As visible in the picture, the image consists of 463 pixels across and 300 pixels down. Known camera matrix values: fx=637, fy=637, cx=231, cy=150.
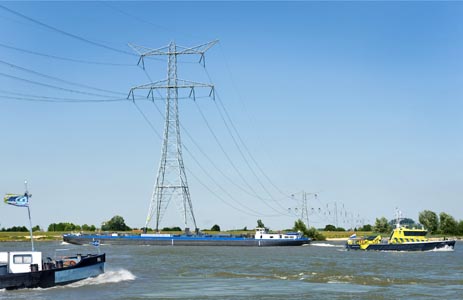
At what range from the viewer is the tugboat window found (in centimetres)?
5338

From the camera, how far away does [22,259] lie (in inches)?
2109

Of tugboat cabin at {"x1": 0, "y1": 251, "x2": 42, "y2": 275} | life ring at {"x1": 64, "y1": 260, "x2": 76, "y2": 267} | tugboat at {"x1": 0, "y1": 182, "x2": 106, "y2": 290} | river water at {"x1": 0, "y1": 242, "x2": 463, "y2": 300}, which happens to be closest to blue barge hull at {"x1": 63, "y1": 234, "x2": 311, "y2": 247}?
river water at {"x1": 0, "y1": 242, "x2": 463, "y2": 300}

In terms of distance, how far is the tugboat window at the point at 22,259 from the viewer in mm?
53375

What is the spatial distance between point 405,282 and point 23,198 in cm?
3547

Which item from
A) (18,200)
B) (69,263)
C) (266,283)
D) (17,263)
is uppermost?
(18,200)

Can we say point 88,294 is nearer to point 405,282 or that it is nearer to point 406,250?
point 405,282

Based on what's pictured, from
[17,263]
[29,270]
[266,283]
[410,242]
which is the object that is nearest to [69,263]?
[29,270]

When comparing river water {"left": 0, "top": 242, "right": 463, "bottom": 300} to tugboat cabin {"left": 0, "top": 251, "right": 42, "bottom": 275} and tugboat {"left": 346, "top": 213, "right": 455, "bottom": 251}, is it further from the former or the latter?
tugboat {"left": 346, "top": 213, "right": 455, "bottom": 251}

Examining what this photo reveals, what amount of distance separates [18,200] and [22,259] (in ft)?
17.1

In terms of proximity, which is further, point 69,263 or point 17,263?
point 69,263

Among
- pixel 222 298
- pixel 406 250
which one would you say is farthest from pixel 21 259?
pixel 406 250

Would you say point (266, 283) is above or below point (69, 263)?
below

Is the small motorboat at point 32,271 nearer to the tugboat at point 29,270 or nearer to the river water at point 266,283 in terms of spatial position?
the tugboat at point 29,270

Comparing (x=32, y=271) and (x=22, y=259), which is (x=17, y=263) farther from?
(x=32, y=271)
